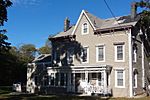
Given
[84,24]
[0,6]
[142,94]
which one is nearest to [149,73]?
[142,94]

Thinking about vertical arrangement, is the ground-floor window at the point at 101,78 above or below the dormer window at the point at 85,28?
below

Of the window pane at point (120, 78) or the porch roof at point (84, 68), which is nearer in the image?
the window pane at point (120, 78)

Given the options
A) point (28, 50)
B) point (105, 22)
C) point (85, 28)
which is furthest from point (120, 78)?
point (28, 50)

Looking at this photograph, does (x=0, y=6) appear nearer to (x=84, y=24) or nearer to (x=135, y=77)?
(x=84, y=24)

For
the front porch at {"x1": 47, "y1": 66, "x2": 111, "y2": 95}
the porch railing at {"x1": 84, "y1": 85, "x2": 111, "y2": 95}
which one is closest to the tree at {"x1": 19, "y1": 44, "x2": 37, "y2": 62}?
the front porch at {"x1": 47, "y1": 66, "x2": 111, "y2": 95}

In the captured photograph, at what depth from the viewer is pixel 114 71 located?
31609mm

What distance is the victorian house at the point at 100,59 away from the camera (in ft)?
101

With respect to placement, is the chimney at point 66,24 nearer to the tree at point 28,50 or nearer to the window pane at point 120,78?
the window pane at point 120,78

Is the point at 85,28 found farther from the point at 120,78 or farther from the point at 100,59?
the point at 120,78

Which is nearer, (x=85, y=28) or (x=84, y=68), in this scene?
(x=84, y=68)

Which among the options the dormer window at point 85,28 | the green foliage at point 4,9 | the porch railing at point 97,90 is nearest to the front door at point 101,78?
the porch railing at point 97,90

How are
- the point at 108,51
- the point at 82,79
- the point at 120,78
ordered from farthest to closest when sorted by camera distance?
the point at 82,79
the point at 108,51
the point at 120,78

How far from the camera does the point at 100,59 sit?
33.2 meters

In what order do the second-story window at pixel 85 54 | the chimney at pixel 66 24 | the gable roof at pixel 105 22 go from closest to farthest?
the gable roof at pixel 105 22
the second-story window at pixel 85 54
the chimney at pixel 66 24
